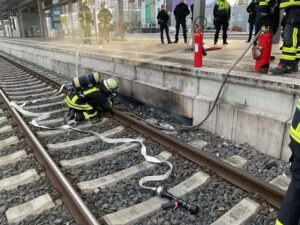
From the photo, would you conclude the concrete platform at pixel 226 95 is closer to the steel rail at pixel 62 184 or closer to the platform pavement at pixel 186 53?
the platform pavement at pixel 186 53

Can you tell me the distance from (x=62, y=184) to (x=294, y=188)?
2474mm

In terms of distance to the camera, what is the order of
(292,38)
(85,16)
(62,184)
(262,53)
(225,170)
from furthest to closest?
(85,16) < (262,53) < (292,38) < (225,170) < (62,184)

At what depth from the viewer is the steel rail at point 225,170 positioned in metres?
3.18

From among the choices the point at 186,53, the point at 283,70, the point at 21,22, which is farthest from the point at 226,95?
the point at 21,22

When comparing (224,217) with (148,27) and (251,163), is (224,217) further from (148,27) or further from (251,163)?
(148,27)

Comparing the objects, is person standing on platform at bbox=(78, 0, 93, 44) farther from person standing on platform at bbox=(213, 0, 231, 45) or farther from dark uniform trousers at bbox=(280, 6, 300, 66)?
dark uniform trousers at bbox=(280, 6, 300, 66)

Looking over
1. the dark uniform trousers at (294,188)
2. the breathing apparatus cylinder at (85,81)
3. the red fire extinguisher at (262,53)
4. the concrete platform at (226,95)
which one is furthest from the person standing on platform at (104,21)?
the dark uniform trousers at (294,188)

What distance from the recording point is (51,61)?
1307cm

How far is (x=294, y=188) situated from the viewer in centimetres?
186

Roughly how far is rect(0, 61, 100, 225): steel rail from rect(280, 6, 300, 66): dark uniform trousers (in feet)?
12.7

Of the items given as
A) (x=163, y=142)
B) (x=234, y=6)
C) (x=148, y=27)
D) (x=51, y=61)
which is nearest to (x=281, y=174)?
(x=163, y=142)

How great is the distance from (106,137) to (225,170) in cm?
217

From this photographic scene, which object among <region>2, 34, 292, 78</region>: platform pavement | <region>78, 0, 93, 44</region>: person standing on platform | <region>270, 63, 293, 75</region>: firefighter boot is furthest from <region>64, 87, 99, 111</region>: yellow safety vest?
<region>78, 0, 93, 44</region>: person standing on platform

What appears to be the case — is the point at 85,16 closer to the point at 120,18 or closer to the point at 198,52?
the point at 120,18
